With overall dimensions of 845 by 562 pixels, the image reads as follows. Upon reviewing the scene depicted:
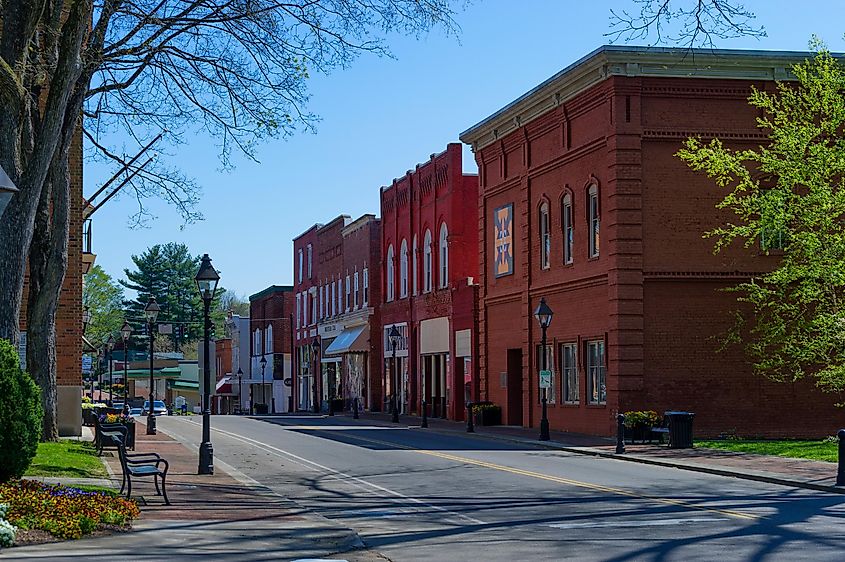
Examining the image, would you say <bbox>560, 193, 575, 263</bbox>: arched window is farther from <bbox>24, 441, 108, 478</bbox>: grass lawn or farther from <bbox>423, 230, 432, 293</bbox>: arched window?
<bbox>423, 230, 432, 293</bbox>: arched window

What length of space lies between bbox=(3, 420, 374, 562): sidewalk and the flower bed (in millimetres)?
244

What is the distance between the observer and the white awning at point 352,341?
212 feet

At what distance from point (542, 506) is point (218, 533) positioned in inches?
204

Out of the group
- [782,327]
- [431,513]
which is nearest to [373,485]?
[431,513]

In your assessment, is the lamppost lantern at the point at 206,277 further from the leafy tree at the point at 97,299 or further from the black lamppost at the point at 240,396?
the black lamppost at the point at 240,396

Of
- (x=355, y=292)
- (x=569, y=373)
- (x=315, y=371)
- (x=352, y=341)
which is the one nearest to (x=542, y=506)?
(x=569, y=373)

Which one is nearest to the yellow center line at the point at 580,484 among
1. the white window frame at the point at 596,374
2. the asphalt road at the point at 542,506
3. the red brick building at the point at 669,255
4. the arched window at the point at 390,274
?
the asphalt road at the point at 542,506

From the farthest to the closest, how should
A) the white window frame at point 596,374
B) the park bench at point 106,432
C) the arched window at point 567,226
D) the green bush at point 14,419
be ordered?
the arched window at point 567,226 → the white window frame at point 596,374 → the park bench at point 106,432 → the green bush at point 14,419

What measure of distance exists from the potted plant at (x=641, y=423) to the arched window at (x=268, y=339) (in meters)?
61.5

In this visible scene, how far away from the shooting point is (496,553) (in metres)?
13.0

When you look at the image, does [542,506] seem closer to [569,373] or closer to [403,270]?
[569,373]

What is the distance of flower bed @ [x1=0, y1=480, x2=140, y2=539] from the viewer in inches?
532

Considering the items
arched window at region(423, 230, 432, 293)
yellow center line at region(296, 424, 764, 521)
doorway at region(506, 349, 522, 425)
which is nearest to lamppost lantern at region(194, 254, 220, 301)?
yellow center line at region(296, 424, 764, 521)

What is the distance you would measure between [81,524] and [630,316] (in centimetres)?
2267
